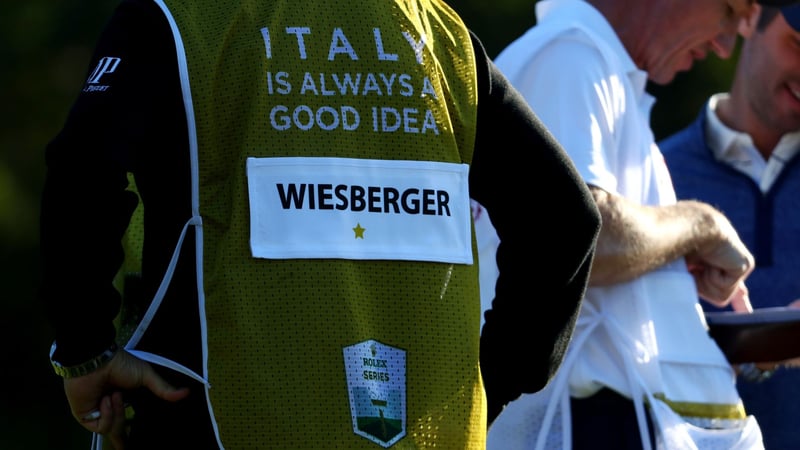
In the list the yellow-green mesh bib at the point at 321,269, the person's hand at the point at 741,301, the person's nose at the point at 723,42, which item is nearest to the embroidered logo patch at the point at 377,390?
the yellow-green mesh bib at the point at 321,269

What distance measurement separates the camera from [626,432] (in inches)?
127

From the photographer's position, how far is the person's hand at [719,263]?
3.42 metres

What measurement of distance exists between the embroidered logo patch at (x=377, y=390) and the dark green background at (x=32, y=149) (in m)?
9.40

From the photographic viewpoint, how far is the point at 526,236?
8.72 ft

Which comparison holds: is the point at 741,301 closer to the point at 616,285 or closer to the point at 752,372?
the point at 752,372

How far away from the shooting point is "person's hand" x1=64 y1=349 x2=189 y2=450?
2.38m

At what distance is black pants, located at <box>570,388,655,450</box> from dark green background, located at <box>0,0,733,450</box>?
28.4 ft

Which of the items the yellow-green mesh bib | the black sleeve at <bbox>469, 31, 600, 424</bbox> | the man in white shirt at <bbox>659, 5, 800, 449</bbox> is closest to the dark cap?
the man in white shirt at <bbox>659, 5, 800, 449</bbox>

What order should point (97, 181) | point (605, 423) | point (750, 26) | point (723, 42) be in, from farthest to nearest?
point (750, 26) → point (723, 42) → point (605, 423) → point (97, 181)

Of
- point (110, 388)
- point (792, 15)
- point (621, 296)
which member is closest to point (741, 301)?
point (621, 296)

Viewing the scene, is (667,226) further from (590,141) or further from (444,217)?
(444,217)

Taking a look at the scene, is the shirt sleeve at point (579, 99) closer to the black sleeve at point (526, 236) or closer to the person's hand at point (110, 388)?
the black sleeve at point (526, 236)

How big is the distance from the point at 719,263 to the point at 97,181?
1580mm

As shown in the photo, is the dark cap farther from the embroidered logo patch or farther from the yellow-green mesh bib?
the embroidered logo patch
